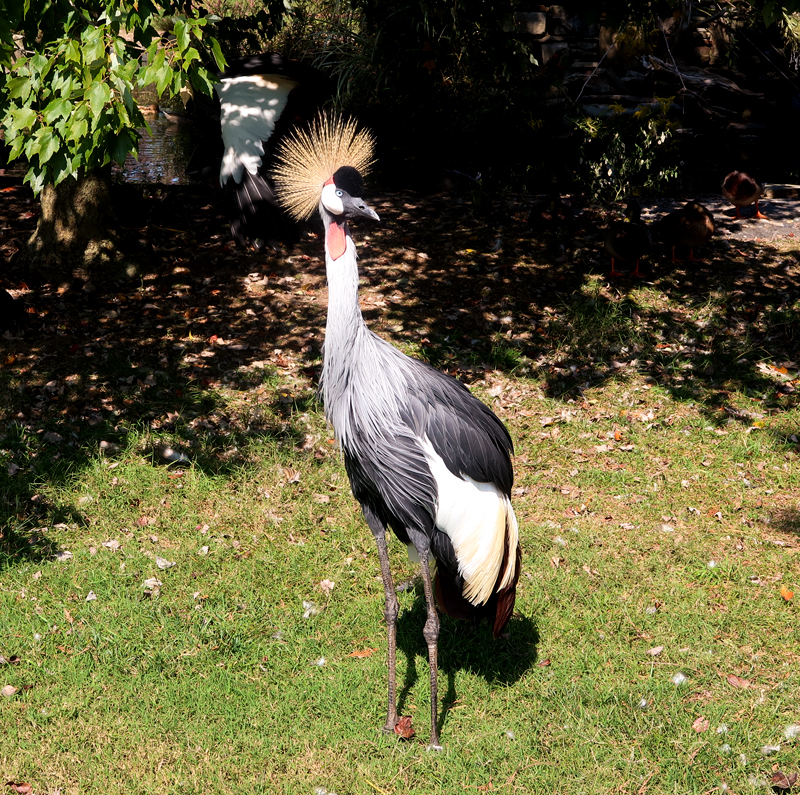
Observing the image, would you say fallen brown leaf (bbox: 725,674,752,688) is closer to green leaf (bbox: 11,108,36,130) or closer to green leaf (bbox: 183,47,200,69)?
green leaf (bbox: 183,47,200,69)

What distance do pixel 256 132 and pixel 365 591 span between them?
6358 millimetres

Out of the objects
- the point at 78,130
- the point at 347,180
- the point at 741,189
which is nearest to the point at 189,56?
the point at 78,130

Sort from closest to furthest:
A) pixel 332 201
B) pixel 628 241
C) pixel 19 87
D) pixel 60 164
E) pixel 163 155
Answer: pixel 332 201, pixel 19 87, pixel 60 164, pixel 628 241, pixel 163 155

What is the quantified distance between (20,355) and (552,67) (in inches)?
341

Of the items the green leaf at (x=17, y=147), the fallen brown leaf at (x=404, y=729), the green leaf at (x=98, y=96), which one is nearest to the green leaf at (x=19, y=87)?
the green leaf at (x=17, y=147)

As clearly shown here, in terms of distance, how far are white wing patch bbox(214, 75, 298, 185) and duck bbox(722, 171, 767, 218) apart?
5.87 m

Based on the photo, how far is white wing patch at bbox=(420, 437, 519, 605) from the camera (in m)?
4.41

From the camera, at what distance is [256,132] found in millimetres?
9992

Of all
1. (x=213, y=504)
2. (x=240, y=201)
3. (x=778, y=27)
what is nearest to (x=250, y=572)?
(x=213, y=504)

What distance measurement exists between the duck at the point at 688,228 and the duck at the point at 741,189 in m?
1.30

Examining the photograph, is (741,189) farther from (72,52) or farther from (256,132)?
(72,52)

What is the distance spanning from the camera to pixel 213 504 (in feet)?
21.7

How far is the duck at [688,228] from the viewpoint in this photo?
9.80 m

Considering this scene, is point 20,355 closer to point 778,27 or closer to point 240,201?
point 240,201
